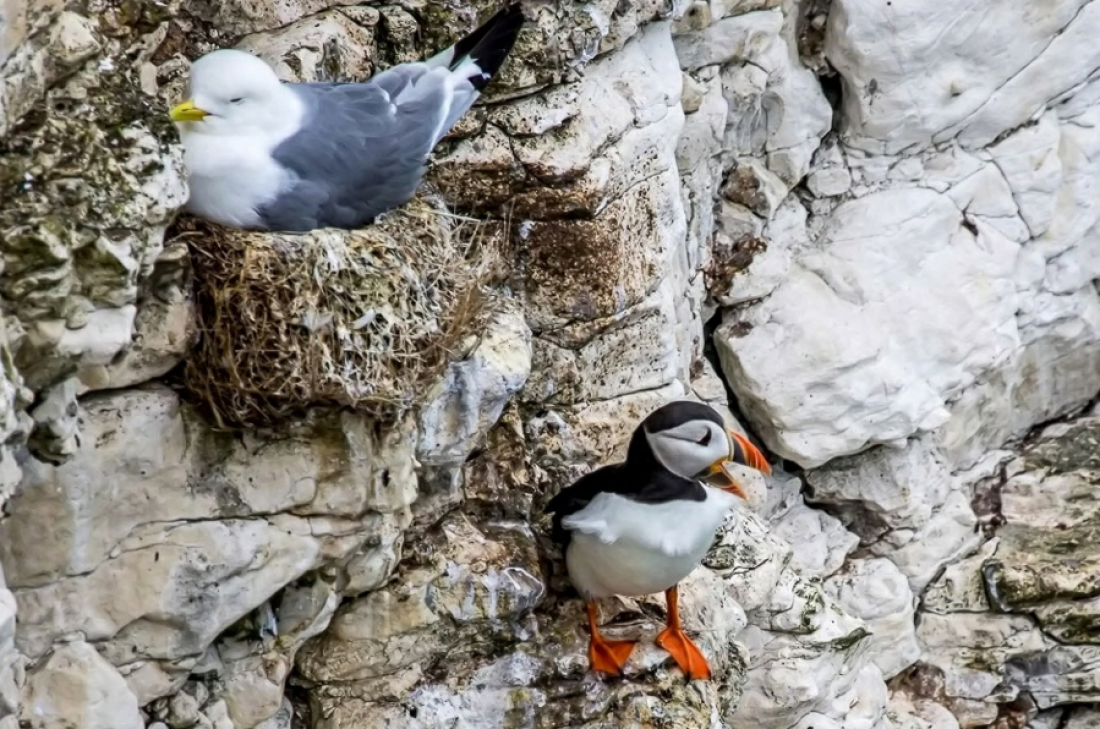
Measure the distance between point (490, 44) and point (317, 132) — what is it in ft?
2.03

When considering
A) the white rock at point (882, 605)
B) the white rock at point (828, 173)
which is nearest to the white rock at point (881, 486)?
the white rock at point (882, 605)

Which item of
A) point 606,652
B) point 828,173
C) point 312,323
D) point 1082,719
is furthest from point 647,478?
point 1082,719

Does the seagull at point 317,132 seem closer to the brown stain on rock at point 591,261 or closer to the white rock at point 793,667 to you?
the brown stain on rock at point 591,261

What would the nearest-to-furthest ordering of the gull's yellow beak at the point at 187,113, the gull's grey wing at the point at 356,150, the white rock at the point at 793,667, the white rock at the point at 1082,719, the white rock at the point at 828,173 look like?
the gull's yellow beak at the point at 187,113 < the gull's grey wing at the point at 356,150 < the white rock at the point at 793,667 < the white rock at the point at 828,173 < the white rock at the point at 1082,719

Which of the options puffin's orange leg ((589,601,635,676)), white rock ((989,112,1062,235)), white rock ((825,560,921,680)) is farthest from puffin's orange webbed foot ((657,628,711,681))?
white rock ((989,112,1062,235))

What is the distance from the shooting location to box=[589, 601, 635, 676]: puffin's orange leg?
4.44 metres

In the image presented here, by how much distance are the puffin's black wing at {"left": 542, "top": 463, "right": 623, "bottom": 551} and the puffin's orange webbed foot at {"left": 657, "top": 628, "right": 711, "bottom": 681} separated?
1.32 feet

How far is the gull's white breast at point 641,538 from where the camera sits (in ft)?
13.9

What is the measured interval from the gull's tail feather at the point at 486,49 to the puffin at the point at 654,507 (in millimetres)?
1047

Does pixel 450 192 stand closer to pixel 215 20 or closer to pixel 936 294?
pixel 215 20

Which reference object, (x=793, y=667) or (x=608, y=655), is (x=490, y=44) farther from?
(x=793, y=667)

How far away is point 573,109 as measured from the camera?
4664 mm

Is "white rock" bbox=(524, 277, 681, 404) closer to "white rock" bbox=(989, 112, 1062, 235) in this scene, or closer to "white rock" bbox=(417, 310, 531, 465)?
"white rock" bbox=(417, 310, 531, 465)

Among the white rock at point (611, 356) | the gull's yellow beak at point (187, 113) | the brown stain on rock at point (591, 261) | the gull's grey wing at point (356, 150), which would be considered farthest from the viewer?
the white rock at point (611, 356)
